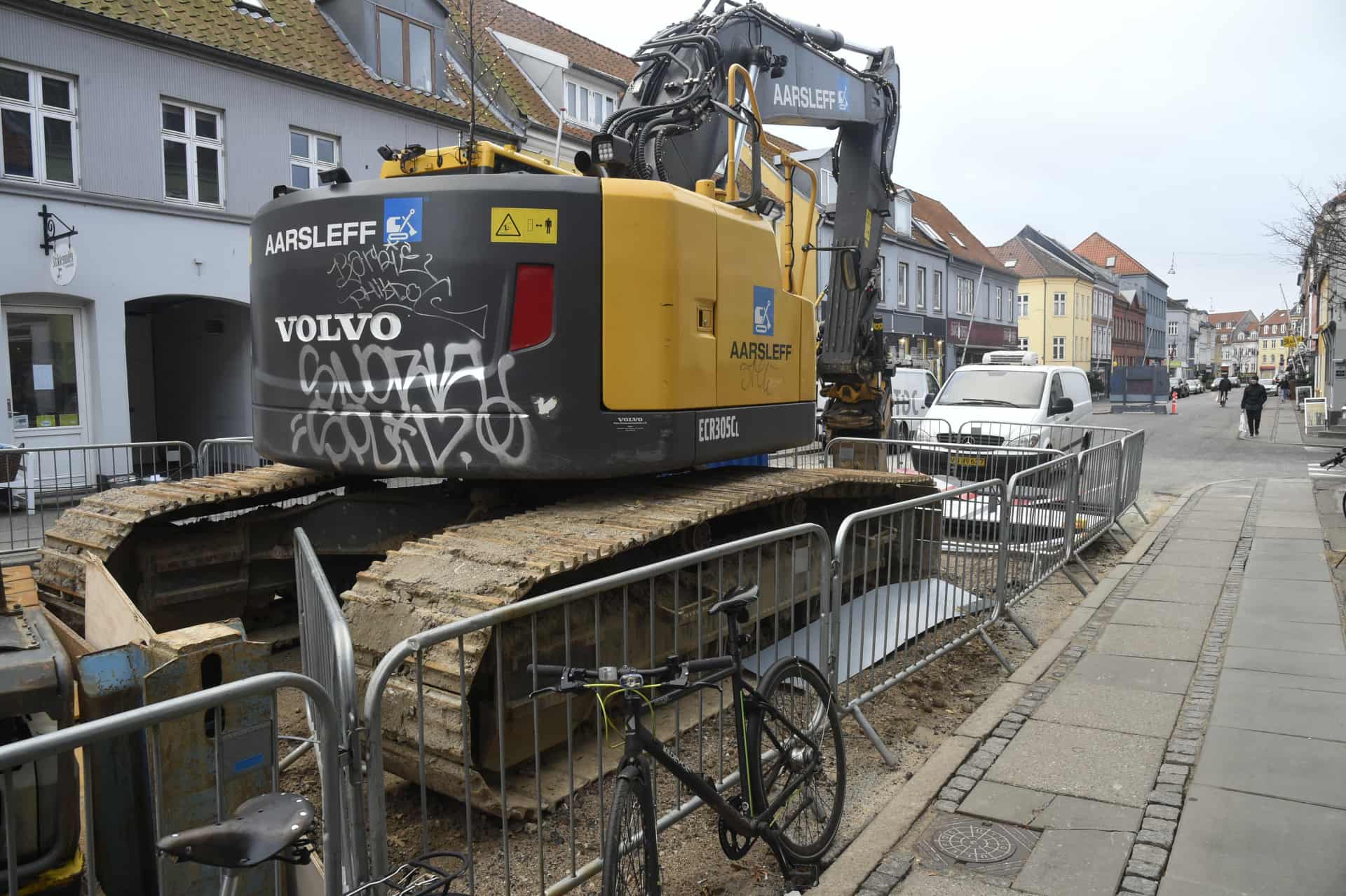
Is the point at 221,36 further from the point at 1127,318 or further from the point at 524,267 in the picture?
the point at 1127,318

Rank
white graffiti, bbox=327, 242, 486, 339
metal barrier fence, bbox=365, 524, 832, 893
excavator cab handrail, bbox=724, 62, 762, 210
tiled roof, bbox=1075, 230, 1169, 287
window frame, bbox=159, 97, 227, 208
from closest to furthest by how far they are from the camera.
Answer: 1. metal barrier fence, bbox=365, 524, 832, 893
2. white graffiti, bbox=327, 242, 486, 339
3. excavator cab handrail, bbox=724, 62, 762, 210
4. window frame, bbox=159, 97, 227, 208
5. tiled roof, bbox=1075, 230, 1169, 287

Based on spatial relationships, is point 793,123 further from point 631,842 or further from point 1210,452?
point 1210,452

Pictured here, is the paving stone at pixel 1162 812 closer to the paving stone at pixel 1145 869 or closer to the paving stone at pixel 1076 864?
the paving stone at pixel 1076 864

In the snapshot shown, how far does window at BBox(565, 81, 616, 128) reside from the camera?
22250mm

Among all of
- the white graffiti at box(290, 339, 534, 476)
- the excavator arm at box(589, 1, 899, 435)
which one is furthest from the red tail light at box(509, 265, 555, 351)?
the excavator arm at box(589, 1, 899, 435)

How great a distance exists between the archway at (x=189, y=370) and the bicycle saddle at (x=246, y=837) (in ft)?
51.4

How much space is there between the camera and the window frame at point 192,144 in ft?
47.3

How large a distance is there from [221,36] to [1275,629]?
1583 cm

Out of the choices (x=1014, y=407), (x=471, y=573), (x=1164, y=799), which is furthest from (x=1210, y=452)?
(x=471, y=573)

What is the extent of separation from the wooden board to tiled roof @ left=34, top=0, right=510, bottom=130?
38.1 feet

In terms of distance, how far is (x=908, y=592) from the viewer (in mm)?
5316

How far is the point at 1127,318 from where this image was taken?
8944 cm

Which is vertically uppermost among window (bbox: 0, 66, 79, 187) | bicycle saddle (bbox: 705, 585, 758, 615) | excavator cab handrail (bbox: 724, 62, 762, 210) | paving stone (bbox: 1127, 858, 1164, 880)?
window (bbox: 0, 66, 79, 187)

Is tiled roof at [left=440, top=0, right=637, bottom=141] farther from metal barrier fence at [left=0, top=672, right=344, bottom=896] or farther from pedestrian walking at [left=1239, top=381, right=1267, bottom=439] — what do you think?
metal barrier fence at [left=0, top=672, right=344, bottom=896]
